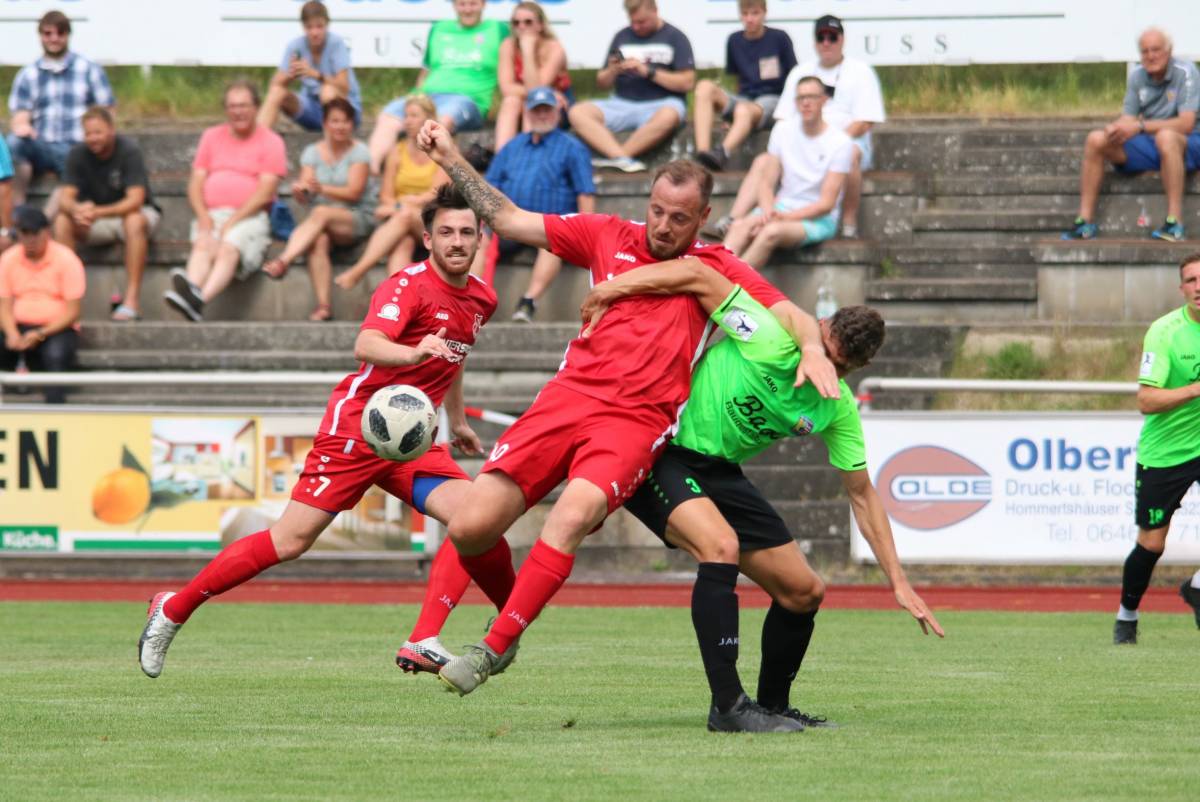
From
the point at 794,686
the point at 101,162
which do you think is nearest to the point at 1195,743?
the point at 794,686

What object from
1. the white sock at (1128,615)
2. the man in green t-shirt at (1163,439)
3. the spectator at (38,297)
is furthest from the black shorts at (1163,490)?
the spectator at (38,297)

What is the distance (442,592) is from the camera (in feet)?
26.7

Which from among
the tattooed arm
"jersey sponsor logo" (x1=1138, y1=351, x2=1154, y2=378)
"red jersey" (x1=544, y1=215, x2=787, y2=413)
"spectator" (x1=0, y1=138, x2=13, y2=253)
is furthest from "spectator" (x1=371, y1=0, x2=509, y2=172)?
"red jersey" (x1=544, y1=215, x2=787, y2=413)

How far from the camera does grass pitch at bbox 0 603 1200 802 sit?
5.55 metres

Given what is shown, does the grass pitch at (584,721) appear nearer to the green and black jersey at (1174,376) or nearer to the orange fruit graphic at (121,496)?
the green and black jersey at (1174,376)

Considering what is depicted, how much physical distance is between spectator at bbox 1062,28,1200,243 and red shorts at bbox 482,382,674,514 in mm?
11006

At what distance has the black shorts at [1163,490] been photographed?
422 inches

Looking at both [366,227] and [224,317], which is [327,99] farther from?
[224,317]

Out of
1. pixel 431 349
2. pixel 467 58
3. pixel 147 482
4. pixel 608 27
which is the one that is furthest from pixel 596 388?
pixel 608 27

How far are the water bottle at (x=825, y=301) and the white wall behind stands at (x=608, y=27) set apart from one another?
310 centimetres

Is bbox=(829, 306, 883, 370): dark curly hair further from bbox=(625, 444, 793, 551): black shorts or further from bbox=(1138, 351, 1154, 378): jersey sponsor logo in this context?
bbox=(1138, 351, 1154, 378): jersey sponsor logo

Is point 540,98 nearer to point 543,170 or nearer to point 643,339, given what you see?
point 543,170

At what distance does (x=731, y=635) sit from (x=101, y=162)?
12.3 metres

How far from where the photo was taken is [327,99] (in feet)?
57.3
